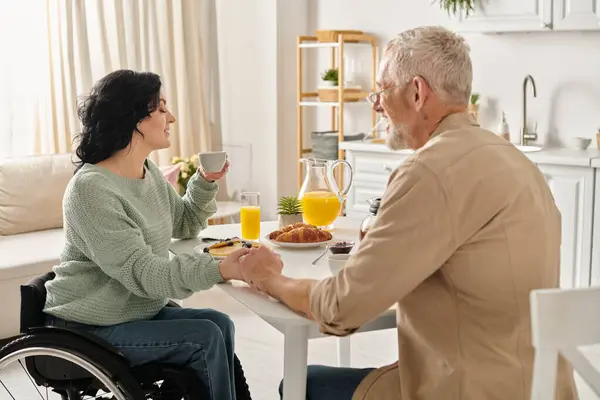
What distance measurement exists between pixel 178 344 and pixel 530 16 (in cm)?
269

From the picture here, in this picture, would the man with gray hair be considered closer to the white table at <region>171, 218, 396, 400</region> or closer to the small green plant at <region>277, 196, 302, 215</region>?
the white table at <region>171, 218, 396, 400</region>

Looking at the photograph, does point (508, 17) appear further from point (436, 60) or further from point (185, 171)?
point (436, 60)

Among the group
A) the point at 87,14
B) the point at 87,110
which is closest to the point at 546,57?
the point at 87,14

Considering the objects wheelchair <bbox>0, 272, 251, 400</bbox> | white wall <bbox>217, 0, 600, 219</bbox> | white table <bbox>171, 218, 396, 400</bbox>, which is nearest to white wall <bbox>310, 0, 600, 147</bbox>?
white wall <bbox>217, 0, 600, 219</bbox>

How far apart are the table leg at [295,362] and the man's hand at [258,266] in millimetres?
166

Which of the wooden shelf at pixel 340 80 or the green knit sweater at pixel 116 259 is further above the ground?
the wooden shelf at pixel 340 80

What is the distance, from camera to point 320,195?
2564mm

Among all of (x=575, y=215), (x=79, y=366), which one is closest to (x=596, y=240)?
(x=575, y=215)

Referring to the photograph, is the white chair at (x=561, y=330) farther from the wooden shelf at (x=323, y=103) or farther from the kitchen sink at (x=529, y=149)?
the wooden shelf at (x=323, y=103)

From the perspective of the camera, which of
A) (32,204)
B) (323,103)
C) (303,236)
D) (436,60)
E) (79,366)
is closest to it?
(436,60)

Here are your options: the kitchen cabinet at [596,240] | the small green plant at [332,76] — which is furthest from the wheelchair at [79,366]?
the small green plant at [332,76]

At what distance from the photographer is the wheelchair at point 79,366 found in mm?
1992

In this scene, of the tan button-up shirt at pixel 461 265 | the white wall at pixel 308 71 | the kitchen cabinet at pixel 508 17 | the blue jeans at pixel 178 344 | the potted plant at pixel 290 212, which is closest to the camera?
the tan button-up shirt at pixel 461 265

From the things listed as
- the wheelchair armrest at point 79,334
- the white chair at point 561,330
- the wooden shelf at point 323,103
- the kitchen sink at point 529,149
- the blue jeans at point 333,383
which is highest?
the wooden shelf at point 323,103
